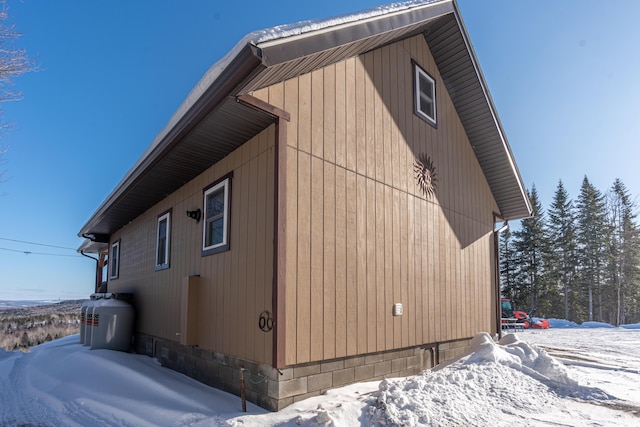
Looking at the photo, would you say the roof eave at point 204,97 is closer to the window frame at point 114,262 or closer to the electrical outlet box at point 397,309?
the electrical outlet box at point 397,309

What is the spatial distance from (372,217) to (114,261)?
9551 mm

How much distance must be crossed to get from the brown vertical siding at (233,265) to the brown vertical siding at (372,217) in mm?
348

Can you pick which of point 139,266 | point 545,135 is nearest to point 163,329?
point 139,266

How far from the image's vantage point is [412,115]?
6867mm

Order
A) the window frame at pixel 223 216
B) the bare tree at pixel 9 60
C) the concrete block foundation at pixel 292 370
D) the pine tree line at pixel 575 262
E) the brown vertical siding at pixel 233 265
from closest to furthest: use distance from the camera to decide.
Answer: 1. the concrete block foundation at pixel 292 370
2. the brown vertical siding at pixel 233 265
3. the bare tree at pixel 9 60
4. the window frame at pixel 223 216
5. the pine tree line at pixel 575 262

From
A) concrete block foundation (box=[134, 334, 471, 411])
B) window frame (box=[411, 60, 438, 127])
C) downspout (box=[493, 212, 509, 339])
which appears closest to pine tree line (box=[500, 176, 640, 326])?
downspout (box=[493, 212, 509, 339])

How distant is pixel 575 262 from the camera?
31.6 m

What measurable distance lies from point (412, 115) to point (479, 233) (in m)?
3.38

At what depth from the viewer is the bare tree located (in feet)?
16.5

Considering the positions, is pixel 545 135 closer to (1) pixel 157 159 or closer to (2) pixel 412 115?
(2) pixel 412 115

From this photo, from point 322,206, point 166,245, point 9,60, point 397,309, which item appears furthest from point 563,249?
point 9,60

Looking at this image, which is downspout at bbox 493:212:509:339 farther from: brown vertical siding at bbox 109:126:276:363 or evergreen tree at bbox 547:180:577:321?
evergreen tree at bbox 547:180:577:321

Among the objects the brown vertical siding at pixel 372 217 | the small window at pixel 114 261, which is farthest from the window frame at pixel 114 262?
the brown vertical siding at pixel 372 217

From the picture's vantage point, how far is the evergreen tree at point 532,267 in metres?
31.6
